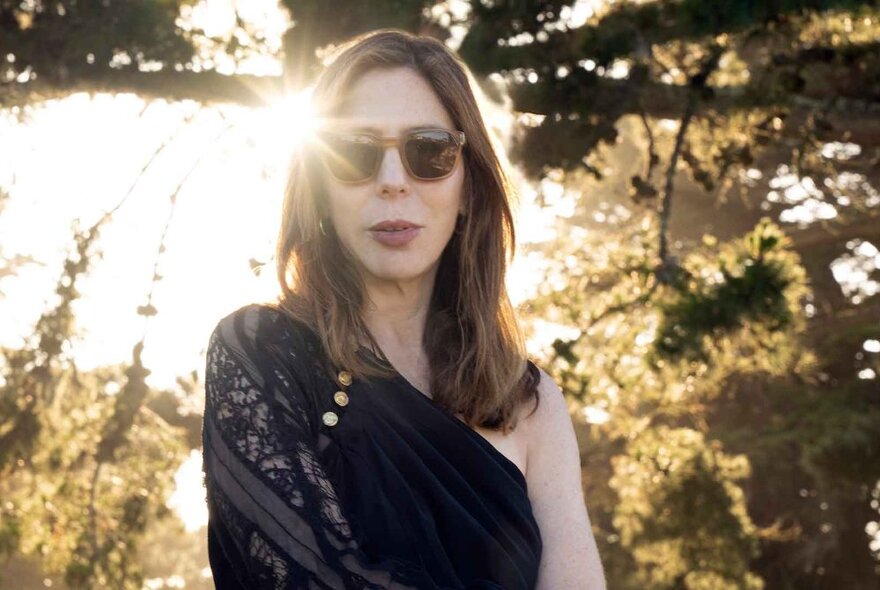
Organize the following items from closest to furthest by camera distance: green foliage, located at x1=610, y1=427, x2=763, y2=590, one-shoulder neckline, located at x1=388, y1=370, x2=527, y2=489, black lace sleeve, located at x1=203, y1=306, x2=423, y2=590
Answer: black lace sleeve, located at x1=203, y1=306, x2=423, y2=590
one-shoulder neckline, located at x1=388, y1=370, x2=527, y2=489
green foliage, located at x1=610, y1=427, x2=763, y2=590

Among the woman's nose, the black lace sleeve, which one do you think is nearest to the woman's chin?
the woman's nose

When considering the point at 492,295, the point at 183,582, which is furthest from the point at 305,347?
the point at 183,582

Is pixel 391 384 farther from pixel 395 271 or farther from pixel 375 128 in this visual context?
pixel 375 128

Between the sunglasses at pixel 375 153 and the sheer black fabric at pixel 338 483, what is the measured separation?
28 centimetres

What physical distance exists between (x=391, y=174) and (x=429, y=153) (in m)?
0.08

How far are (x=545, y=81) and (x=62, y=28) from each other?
233 centimetres

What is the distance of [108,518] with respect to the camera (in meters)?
7.30

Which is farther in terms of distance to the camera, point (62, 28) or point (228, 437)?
point (62, 28)

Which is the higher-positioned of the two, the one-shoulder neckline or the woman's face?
the woman's face

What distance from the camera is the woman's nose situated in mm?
2176

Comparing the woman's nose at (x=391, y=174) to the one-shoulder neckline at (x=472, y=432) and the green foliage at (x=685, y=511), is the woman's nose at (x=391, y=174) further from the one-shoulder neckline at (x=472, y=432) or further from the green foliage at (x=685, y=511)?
the green foliage at (x=685, y=511)

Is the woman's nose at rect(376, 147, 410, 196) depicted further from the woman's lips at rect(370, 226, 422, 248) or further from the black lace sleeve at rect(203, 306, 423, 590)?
the black lace sleeve at rect(203, 306, 423, 590)

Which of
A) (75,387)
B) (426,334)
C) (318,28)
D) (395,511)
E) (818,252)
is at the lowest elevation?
(395,511)

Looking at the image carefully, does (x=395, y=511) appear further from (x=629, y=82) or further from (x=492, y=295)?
(x=629, y=82)
